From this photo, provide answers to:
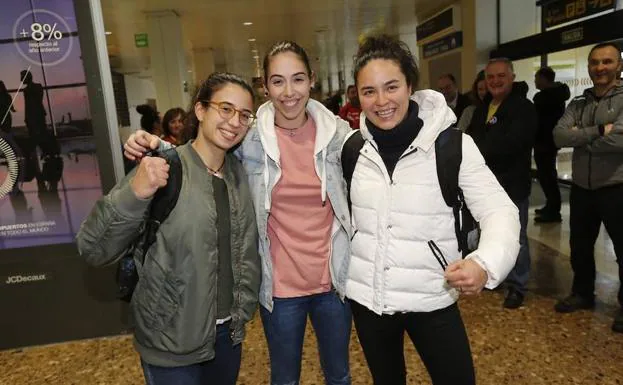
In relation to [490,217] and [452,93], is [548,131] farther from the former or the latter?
[490,217]

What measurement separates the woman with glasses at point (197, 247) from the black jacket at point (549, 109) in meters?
5.51

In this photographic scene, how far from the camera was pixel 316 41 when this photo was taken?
645 inches

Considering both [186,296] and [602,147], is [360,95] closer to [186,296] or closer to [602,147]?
[186,296]

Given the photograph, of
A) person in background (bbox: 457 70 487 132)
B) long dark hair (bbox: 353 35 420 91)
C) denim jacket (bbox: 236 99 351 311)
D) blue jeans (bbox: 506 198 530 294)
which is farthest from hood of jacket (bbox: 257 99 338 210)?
blue jeans (bbox: 506 198 530 294)

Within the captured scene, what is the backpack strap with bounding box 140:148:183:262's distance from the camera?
1.55m

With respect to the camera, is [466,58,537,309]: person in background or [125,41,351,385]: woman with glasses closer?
[125,41,351,385]: woman with glasses

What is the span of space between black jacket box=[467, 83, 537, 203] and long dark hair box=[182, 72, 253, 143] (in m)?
2.31

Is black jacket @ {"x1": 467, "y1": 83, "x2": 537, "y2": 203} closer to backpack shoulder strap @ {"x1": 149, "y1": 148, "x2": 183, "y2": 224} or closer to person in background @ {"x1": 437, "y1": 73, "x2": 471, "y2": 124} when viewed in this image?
person in background @ {"x1": 437, "y1": 73, "x2": 471, "y2": 124}

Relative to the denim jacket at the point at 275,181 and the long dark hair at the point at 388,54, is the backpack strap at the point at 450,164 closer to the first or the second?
the long dark hair at the point at 388,54

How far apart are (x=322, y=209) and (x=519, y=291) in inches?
102

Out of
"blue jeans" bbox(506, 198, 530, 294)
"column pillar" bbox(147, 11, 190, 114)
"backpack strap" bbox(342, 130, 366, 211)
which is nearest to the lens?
"backpack strap" bbox(342, 130, 366, 211)

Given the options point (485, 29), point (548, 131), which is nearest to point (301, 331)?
point (548, 131)

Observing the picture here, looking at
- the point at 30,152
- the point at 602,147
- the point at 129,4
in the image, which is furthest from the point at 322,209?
the point at 129,4

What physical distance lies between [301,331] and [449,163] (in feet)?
3.04
